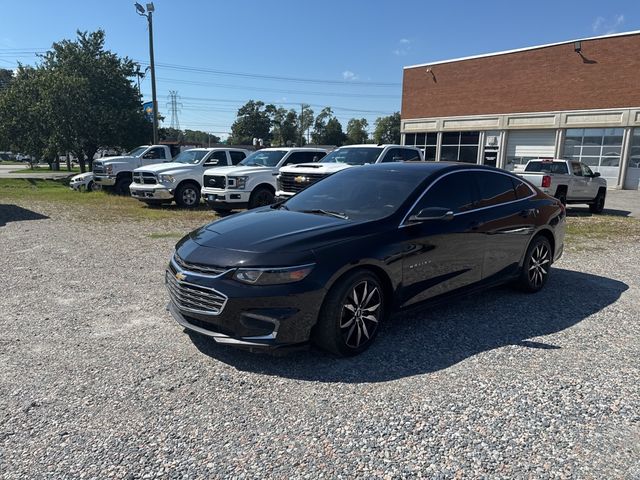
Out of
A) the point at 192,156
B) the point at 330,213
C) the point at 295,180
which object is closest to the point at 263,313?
the point at 330,213

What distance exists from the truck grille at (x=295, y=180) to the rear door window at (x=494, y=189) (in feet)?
18.2

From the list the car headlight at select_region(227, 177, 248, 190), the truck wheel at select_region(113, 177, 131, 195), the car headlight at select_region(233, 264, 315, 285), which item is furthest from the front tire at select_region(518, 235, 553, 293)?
the truck wheel at select_region(113, 177, 131, 195)

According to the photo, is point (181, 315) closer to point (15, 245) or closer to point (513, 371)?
point (513, 371)

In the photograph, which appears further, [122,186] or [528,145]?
[528,145]

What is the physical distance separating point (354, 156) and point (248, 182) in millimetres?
2857

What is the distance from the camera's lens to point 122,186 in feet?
61.4

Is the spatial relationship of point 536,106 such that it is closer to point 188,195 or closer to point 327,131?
point 188,195

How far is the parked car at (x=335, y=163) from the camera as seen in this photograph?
11203 mm

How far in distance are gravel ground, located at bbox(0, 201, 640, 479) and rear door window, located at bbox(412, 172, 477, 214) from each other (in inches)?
46.5

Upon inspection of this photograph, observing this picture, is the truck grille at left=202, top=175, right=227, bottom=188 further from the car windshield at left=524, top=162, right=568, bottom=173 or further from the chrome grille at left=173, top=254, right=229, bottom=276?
the car windshield at left=524, top=162, right=568, bottom=173

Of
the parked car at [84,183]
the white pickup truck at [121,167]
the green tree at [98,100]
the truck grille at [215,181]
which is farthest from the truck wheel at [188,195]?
the green tree at [98,100]

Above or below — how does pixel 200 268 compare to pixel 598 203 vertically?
above

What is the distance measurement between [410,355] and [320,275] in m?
1.13

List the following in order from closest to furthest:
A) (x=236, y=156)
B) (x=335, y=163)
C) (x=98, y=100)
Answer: (x=335, y=163)
(x=236, y=156)
(x=98, y=100)
